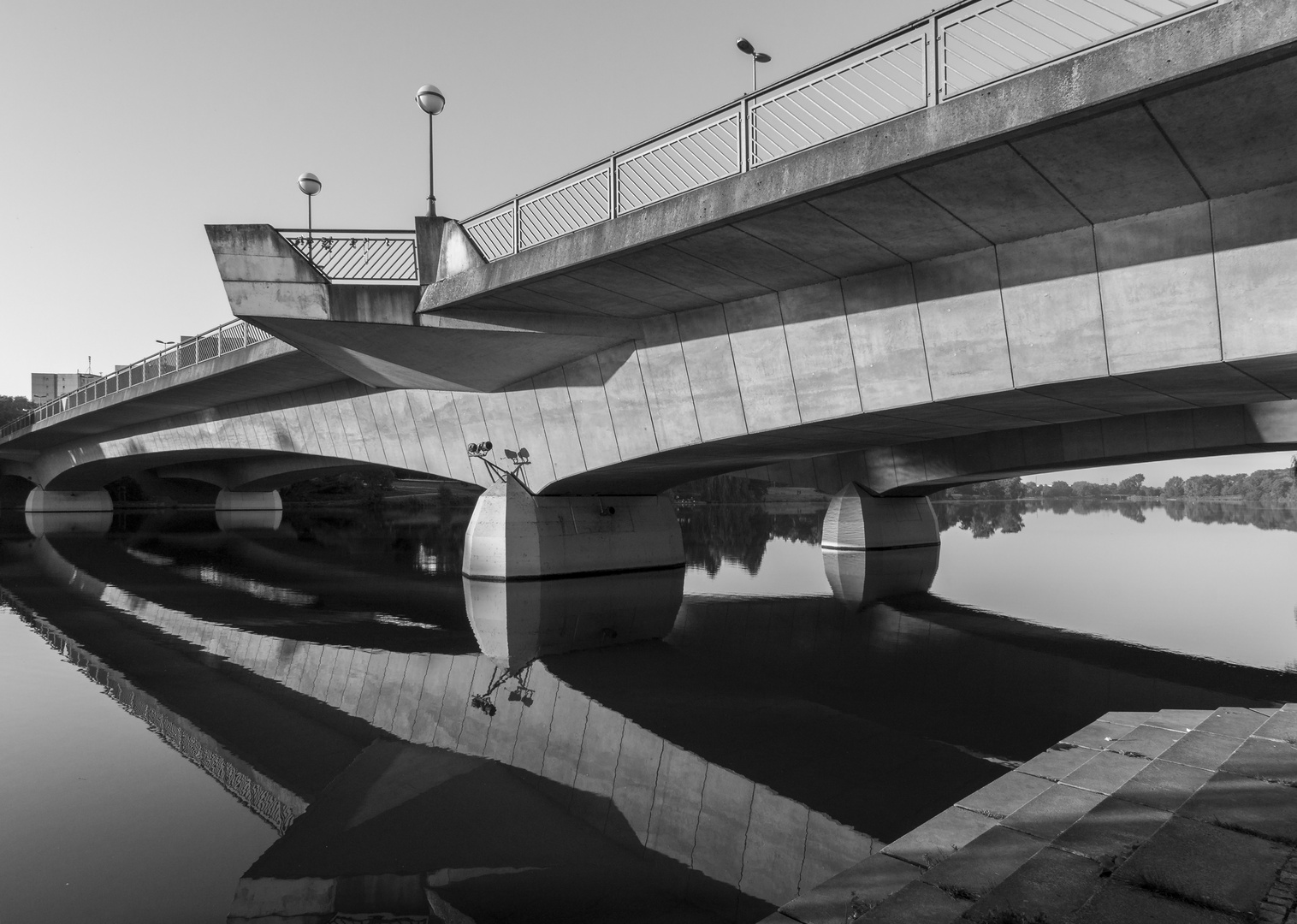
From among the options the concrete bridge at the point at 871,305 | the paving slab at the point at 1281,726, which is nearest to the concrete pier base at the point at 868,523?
the concrete bridge at the point at 871,305

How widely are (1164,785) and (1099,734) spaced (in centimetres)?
224

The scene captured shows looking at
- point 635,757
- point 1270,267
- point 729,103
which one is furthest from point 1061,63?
point 635,757

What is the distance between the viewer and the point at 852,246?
428 inches

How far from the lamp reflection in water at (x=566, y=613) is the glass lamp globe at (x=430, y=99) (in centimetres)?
994

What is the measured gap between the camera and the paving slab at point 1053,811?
457cm

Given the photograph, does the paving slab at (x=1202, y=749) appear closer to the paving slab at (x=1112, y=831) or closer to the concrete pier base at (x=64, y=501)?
the paving slab at (x=1112, y=831)

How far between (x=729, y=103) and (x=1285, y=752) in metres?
9.23

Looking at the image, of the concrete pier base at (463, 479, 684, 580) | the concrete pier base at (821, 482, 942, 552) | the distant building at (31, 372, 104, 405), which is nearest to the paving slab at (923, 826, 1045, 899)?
the concrete pier base at (463, 479, 684, 580)

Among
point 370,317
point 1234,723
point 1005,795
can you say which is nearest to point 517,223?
point 370,317

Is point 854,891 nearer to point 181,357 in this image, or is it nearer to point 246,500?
point 181,357

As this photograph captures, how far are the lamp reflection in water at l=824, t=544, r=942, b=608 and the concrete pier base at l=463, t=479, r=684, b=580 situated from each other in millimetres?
5821

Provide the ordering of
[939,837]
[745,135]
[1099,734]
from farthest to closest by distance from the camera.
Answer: [745,135] → [1099,734] → [939,837]

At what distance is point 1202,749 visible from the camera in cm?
591

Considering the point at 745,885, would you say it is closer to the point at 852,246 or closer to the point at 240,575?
the point at 852,246
